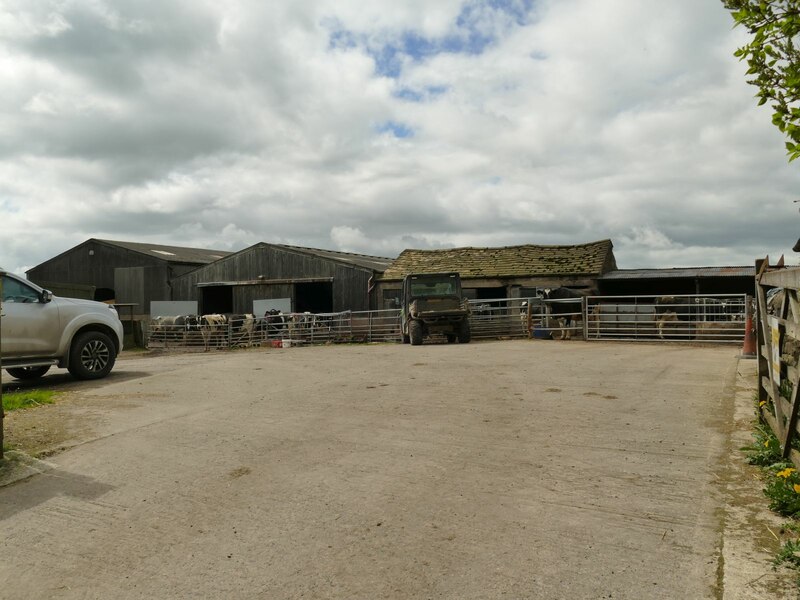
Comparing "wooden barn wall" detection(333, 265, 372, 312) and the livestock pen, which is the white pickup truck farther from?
"wooden barn wall" detection(333, 265, 372, 312)

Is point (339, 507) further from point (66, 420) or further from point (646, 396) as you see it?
point (646, 396)

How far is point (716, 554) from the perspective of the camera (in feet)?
11.7

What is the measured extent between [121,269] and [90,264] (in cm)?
392

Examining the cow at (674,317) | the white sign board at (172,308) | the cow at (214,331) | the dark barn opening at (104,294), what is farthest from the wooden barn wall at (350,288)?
the dark barn opening at (104,294)

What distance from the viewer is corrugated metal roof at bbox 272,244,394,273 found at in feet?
112

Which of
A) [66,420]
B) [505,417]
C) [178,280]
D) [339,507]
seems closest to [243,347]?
[178,280]

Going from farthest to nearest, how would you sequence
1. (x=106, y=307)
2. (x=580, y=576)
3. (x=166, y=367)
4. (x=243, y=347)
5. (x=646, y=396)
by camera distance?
(x=243, y=347)
(x=166, y=367)
(x=106, y=307)
(x=646, y=396)
(x=580, y=576)

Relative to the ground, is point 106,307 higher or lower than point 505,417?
higher

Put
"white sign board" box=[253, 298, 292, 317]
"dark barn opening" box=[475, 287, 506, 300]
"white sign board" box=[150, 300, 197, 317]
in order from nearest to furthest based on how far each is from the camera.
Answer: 1. "dark barn opening" box=[475, 287, 506, 300]
2. "white sign board" box=[253, 298, 292, 317]
3. "white sign board" box=[150, 300, 197, 317]

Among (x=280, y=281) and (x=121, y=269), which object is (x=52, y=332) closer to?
(x=280, y=281)

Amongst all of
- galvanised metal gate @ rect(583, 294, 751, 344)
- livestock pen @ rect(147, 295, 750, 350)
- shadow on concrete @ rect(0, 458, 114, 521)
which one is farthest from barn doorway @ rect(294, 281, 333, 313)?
shadow on concrete @ rect(0, 458, 114, 521)

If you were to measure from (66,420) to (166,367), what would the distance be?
671cm

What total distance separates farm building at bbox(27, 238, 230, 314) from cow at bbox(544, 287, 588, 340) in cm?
2612

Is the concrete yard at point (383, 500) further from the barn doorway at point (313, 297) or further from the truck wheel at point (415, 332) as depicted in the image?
the barn doorway at point (313, 297)
